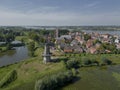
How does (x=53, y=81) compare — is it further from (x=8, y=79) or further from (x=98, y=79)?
(x=98, y=79)

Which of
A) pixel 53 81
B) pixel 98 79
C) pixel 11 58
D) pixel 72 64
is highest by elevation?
pixel 53 81

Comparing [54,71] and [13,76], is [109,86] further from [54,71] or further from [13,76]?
[13,76]

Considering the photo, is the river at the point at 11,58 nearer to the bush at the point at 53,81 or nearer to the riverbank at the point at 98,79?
the riverbank at the point at 98,79

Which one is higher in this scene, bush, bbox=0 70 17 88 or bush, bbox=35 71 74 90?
bush, bbox=35 71 74 90

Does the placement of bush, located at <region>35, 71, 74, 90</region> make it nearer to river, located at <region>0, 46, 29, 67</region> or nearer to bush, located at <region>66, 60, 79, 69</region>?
bush, located at <region>66, 60, 79, 69</region>

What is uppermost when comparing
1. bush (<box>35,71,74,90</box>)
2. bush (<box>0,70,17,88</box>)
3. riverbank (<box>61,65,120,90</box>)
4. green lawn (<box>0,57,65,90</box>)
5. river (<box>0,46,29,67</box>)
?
bush (<box>35,71,74,90</box>)

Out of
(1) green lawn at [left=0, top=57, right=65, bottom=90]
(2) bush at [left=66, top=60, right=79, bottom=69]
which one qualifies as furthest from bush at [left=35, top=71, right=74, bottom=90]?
(2) bush at [left=66, top=60, right=79, bottom=69]

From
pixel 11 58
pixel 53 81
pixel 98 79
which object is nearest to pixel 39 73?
pixel 53 81

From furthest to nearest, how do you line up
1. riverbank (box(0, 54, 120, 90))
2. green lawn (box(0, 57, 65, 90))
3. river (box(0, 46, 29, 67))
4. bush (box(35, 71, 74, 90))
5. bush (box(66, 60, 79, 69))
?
river (box(0, 46, 29, 67))
bush (box(66, 60, 79, 69))
riverbank (box(0, 54, 120, 90))
green lawn (box(0, 57, 65, 90))
bush (box(35, 71, 74, 90))
